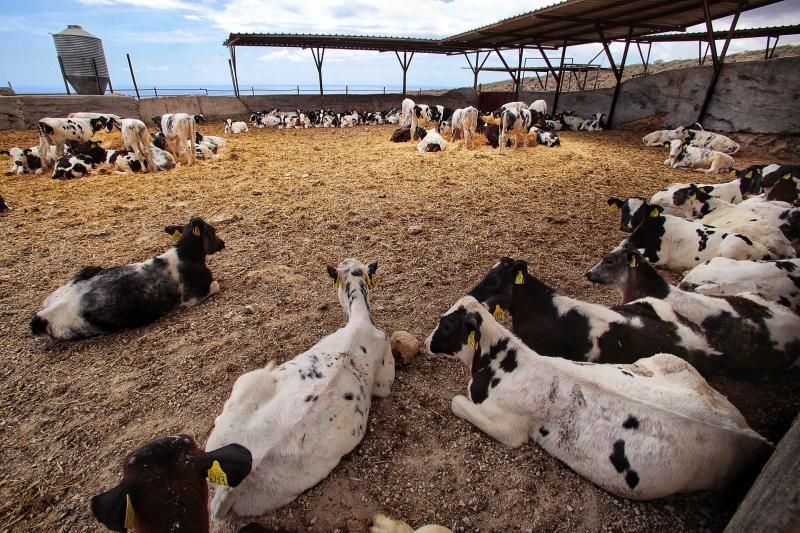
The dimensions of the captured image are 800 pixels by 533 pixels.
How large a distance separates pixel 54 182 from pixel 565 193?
36.5 ft

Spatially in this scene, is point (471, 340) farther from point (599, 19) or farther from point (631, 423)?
point (599, 19)

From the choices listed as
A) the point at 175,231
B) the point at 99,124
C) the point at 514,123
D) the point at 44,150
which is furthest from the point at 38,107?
the point at 514,123

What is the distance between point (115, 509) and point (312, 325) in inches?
97.3

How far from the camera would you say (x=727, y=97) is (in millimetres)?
12633

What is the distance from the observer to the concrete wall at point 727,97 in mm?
11031

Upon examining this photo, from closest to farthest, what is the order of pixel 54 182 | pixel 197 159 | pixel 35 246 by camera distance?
pixel 35 246 < pixel 54 182 < pixel 197 159

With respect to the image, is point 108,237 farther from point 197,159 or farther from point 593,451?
point 593,451

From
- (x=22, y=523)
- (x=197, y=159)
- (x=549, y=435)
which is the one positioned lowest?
(x=22, y=523)

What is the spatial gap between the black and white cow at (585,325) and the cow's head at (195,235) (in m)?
3.40

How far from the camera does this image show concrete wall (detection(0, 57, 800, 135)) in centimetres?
1123

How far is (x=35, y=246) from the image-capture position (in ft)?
18.9

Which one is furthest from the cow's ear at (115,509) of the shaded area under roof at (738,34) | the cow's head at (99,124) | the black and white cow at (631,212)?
the shaded area under roof at (738,34)

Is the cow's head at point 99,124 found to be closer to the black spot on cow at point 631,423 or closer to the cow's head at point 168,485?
the cow's head at point 168,485

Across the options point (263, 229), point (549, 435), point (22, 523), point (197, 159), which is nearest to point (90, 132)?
point (197, 159)
